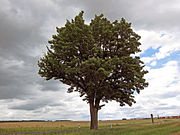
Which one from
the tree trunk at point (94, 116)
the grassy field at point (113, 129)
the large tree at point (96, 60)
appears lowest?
the grassy field at point (113, 129)

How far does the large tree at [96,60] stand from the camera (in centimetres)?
2788

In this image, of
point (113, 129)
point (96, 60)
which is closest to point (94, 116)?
point (113, 129)

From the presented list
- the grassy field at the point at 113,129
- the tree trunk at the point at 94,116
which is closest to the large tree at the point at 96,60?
the tree trunk at the point at 94,116

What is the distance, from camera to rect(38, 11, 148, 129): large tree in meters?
27.9

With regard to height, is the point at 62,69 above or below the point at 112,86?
above

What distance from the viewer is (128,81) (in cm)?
3134

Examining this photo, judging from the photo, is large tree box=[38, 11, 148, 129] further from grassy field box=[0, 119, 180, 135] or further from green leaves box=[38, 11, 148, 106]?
grassy field box=[0, 119, 180, 135]

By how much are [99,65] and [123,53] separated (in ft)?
23.8

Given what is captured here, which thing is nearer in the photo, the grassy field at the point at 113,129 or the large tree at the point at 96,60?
the grassy field at the point at 113,129

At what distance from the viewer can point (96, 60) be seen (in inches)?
1010

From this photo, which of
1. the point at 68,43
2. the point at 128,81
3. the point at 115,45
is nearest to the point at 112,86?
the point at 128,81

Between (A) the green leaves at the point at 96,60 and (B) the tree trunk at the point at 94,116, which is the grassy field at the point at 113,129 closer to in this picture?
(B) the tree trunk at the point at 94,116

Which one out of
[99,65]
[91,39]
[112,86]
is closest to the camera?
[99,65]

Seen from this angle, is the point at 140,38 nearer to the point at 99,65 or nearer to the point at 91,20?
the point at 91,20
